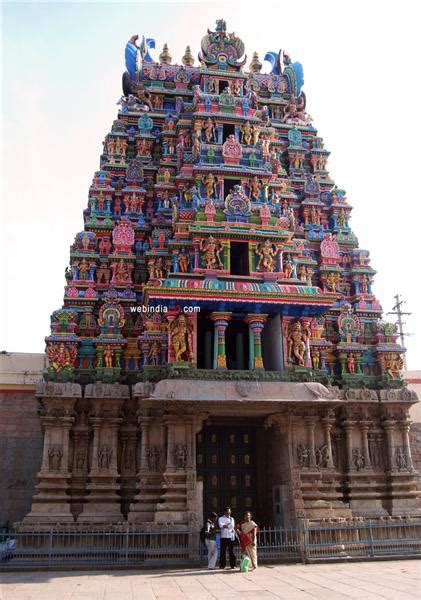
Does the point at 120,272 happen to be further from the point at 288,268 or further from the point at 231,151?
the point at 231,151

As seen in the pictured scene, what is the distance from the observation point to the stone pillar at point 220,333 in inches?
894

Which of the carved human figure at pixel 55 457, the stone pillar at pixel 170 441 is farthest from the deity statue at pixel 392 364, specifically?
the carved human figure at pixel 55 457

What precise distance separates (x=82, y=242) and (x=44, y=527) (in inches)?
505

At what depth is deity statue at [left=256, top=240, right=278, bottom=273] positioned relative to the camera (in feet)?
82.3

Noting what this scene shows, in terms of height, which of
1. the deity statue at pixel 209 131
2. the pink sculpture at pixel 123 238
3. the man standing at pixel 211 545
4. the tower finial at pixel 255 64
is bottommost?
the man standing at pixel 211 545

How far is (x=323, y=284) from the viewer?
2803 centimetres

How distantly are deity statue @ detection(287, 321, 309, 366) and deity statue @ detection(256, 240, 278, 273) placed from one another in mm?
2857

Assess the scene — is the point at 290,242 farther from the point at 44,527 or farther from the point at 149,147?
the point at 44,527

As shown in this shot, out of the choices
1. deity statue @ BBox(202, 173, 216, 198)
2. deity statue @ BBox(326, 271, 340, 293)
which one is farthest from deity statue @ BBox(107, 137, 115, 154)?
deity statue @ BBox(326, 271, 340, 293)

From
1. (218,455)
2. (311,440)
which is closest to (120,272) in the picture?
(218,455)

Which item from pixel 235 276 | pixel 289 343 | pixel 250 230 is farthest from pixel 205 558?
pixel 250 230

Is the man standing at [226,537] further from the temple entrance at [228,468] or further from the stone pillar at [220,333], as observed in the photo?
the stone pillar at [220,333]

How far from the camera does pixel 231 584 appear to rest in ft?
47.4

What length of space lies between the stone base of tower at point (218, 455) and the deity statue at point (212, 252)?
5702mm
